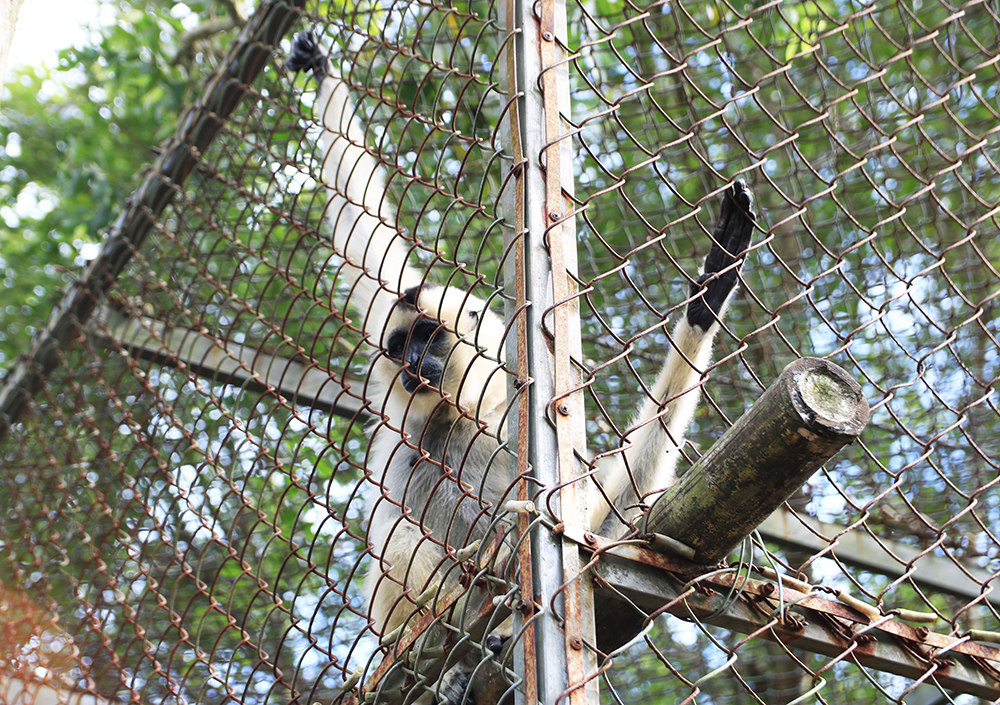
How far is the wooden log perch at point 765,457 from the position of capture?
1.46 m

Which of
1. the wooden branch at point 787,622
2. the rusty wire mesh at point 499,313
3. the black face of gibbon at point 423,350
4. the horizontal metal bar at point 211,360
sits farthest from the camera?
the horizontal metal bar at point 211,360

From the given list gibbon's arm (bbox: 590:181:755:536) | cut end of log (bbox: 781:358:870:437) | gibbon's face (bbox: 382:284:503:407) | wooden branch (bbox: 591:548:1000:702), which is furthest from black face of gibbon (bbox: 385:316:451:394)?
cut end of log (bbox: 781:358:870:437)

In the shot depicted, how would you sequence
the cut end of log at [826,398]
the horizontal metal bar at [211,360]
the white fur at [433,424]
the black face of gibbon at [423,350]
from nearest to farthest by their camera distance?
the cut end of log at [826,398], the white fur at [433,424], the black face of gibbon at [423,350], the horizontal metal bar at [211,360]

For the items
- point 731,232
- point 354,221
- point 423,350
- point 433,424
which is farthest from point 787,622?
point 354,221

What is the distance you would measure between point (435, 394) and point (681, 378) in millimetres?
1204

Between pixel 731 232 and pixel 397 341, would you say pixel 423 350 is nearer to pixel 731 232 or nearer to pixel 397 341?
pixel 397 341

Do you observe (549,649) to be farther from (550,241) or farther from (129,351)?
(129,351)

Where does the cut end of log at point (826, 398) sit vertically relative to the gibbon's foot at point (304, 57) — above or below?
below

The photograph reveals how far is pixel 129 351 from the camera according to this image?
3.72m

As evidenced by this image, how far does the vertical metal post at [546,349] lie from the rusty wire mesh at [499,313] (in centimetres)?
69

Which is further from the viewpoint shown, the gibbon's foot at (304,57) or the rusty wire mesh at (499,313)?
the gibbon's foot at (304,57)

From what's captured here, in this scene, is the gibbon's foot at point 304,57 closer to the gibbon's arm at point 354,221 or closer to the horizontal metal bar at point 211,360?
the gibbon's arm at point 354,221

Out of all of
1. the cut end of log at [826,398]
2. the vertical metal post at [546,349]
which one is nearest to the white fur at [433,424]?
the vertical metal post at [546,349]

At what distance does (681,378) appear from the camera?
2.74 meters
